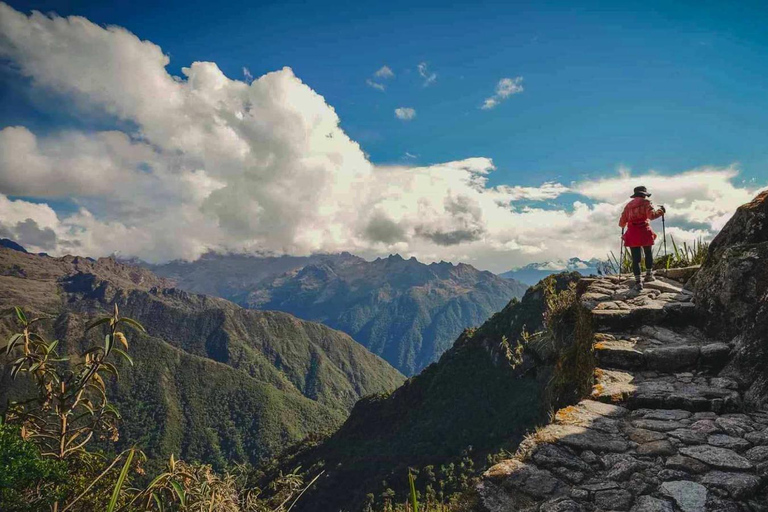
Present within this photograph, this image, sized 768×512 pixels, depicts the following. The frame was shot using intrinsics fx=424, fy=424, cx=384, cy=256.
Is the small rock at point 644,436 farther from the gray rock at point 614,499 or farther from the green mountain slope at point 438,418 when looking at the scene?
the green mountain slope at point 438,418

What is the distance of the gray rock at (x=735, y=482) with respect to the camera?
3.69m

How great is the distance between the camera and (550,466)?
4.41 m

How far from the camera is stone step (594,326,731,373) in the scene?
6.39 metres

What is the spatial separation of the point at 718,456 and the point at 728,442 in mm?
395

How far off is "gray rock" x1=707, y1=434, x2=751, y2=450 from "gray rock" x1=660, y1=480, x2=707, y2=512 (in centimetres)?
95

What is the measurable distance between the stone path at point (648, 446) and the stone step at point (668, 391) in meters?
0.01

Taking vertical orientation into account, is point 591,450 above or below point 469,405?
above

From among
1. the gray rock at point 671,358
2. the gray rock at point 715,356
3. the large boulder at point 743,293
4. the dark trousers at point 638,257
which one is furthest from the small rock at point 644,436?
the dark trousers at point 638,257

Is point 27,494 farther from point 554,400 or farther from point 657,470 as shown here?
point 554,400

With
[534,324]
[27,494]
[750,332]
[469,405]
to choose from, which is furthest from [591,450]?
[469,405]

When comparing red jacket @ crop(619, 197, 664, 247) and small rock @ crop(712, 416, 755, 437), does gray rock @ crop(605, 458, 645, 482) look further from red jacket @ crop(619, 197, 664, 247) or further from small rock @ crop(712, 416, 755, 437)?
red jacket @ crop(619, 197, 664, 247)

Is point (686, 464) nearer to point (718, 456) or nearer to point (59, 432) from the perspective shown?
point (718, 456)

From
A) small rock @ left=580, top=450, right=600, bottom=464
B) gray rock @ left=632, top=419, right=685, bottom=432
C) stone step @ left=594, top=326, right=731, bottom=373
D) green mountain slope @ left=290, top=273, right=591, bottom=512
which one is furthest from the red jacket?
green mountain slope @ left=290, top=273, right=591, bottom=512

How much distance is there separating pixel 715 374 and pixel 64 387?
8.10m
